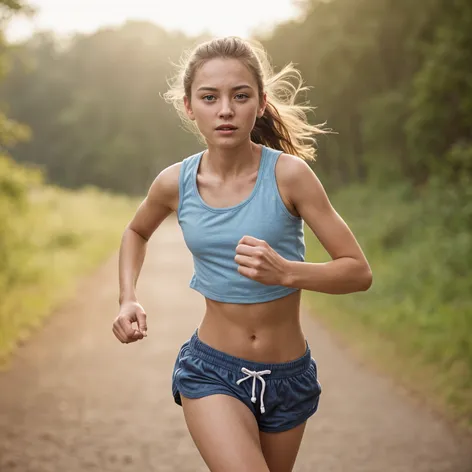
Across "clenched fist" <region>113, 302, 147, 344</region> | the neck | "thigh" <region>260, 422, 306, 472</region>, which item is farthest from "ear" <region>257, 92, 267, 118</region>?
"thigh" <region>260, 422, 306, 472</region>

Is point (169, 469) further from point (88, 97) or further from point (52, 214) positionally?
point (88, 97)

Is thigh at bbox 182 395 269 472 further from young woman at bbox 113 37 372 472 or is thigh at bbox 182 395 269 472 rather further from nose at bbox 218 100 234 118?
nose at bbox 218 100 234 118

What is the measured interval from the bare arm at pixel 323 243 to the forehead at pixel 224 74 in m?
0.31

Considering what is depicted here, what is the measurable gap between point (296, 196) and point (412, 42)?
19.4m

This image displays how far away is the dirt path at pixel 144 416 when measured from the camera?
5184 millimetres

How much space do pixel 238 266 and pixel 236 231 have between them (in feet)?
0.49

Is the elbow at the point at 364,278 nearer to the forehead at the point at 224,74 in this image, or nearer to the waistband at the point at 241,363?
the waistband at the point at 241,363

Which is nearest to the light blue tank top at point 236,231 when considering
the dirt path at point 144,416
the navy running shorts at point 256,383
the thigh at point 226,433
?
the navy running shorts at point 256,383

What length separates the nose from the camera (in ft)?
8.59

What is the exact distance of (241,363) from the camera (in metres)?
2.77

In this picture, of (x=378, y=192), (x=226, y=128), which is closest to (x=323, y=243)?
(x=226, y=128)

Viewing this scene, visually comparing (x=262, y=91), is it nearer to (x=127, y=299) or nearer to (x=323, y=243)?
(x=323, y=243)

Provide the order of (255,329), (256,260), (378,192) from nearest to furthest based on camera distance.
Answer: (256,260)
(255,329)
(378,192)

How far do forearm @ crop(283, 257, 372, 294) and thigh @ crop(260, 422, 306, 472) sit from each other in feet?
2.04
